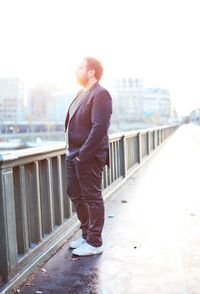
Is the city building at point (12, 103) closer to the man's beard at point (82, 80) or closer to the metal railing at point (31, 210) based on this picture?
the metal railing at point (31, 210)

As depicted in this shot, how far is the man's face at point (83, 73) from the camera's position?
13.9ft

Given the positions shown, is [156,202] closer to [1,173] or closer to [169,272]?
[169,272]

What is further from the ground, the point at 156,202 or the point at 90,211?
the point at 90,211

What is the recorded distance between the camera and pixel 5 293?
11.0 ft

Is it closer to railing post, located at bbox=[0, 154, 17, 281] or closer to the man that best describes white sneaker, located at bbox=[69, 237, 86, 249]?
the man

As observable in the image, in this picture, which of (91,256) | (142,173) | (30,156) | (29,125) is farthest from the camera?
(29,125)

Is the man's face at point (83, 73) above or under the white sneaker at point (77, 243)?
above

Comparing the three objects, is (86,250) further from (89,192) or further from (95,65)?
(95,65)

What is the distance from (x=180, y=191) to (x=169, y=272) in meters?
4.78

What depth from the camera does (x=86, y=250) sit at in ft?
14.4

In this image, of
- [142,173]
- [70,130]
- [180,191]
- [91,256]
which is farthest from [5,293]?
[142,173]

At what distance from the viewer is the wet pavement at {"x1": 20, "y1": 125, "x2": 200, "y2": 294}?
357 centimetres

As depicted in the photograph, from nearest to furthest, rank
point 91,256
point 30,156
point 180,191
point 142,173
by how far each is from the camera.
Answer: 1. point 30,156
2. point 91,256
3. point 180,191
4. point 142,173

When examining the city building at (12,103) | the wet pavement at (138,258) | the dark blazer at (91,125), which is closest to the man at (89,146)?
the dark blazer at (91,125)
